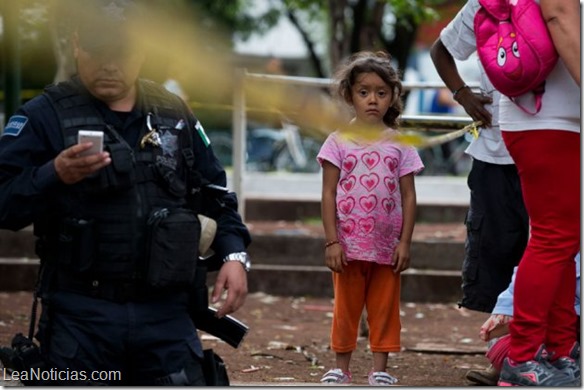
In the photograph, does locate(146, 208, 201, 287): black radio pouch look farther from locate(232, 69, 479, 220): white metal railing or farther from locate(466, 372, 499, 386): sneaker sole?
locate(232, 69, 479, 220): white metal railing

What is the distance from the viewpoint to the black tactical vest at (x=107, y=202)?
12.6 ft

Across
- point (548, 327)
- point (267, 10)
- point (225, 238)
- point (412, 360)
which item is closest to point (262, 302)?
point (412, 360)

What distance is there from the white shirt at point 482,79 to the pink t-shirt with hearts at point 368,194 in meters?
0.31

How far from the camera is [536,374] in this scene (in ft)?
15.6

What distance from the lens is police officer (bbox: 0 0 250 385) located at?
3.84 meters

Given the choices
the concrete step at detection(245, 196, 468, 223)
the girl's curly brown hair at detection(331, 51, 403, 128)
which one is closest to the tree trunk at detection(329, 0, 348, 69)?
the concrete step at detection(245, 196, 468, 223)

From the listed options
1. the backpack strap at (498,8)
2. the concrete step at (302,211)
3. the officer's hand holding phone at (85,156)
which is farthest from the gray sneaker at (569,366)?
the concrete step at (302,211)

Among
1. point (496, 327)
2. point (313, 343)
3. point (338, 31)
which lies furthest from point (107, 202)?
point (338, 31)

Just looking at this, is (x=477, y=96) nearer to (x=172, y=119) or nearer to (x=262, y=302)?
(x=172, y=119)

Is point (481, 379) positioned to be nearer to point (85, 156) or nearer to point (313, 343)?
point (313, 343)

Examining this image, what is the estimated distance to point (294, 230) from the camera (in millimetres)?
11227

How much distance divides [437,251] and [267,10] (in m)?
22.5

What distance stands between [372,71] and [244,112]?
4.59 m

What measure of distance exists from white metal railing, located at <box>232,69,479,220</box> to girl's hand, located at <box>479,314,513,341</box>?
139cm
